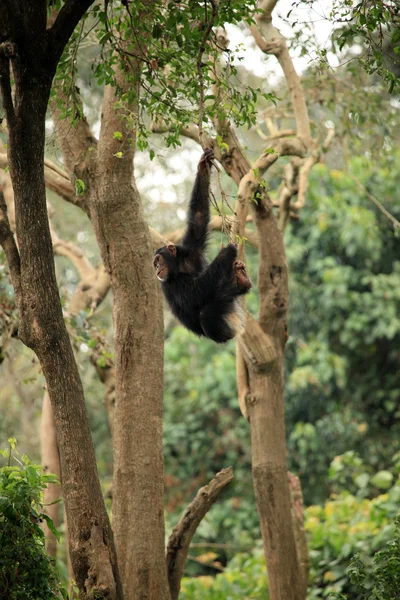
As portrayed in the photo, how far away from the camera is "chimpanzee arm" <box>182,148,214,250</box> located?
4.92 m

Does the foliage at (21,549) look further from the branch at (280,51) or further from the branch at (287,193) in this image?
the branch at (280,51)

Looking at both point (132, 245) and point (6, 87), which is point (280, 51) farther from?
point (6, 87)

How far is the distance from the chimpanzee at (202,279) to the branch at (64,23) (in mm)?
1370

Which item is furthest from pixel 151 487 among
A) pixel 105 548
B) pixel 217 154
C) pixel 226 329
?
pixel 217 154

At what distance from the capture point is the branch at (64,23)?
3.30 meters

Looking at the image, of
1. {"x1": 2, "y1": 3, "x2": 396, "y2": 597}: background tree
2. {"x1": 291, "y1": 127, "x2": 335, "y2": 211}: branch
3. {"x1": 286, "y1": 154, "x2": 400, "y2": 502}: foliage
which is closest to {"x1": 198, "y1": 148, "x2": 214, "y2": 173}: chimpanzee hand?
{"x1": 2, "y1": 3, "x2": 396, "y2": 597}: background tree

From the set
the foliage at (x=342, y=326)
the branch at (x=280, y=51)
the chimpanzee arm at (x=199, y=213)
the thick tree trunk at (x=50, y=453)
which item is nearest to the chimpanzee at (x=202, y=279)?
the chimpanzee arm at (x=199, y=213)

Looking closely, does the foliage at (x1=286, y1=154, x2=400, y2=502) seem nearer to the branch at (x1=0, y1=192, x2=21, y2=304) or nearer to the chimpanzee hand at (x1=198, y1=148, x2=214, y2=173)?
the chimpanzee hand at (x1=198, y1=148, x2=214, y2=173)

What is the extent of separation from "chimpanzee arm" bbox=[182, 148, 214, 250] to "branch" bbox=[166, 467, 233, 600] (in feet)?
5.91

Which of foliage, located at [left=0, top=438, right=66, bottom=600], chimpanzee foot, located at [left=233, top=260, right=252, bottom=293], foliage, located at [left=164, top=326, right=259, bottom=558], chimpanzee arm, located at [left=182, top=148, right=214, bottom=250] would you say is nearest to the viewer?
Result: foliage, located at [left=0, top=438, right=66, bottom=600]

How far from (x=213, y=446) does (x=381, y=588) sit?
752 cm

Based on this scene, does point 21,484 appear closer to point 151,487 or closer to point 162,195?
point 151,487

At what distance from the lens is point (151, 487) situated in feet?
14.2

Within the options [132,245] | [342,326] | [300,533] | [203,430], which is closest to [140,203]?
[132,245]
